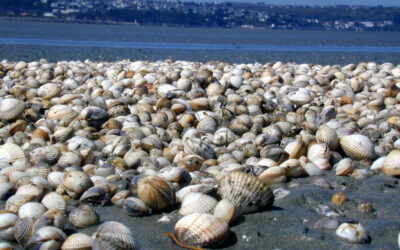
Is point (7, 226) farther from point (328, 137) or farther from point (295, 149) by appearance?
point (328, 137)

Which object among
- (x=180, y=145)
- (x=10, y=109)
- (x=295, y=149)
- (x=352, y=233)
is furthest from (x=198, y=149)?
(x=10, y=109)

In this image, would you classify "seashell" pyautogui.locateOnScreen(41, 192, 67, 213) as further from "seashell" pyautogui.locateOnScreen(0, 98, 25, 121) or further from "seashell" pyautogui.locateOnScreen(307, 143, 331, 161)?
"seashell" pyautogui.locateOnScreen(0, 98, 25, 121)

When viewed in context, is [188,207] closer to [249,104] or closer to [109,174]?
[109,174]

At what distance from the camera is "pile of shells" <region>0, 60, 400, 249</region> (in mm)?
3010

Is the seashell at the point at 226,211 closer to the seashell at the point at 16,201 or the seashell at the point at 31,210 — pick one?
the seashell at the point at 31,210

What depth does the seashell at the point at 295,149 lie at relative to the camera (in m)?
4.21

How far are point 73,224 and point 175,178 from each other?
82 centimetres

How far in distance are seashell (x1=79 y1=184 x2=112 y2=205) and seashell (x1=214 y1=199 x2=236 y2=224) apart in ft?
2.51

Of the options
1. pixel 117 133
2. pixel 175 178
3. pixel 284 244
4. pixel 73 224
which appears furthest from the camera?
pixel 117 133

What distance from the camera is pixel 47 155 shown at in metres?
4.12

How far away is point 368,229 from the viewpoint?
290cm

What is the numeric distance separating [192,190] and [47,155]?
4.63ft

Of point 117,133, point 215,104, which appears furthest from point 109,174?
point 215,104

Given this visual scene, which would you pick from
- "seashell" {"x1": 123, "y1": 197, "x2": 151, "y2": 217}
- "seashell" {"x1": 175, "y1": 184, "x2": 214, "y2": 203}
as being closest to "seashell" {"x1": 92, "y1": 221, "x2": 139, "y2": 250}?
"seashell" {"x1": 123, "y1": 197, "x2": 151, "y2": 217}
